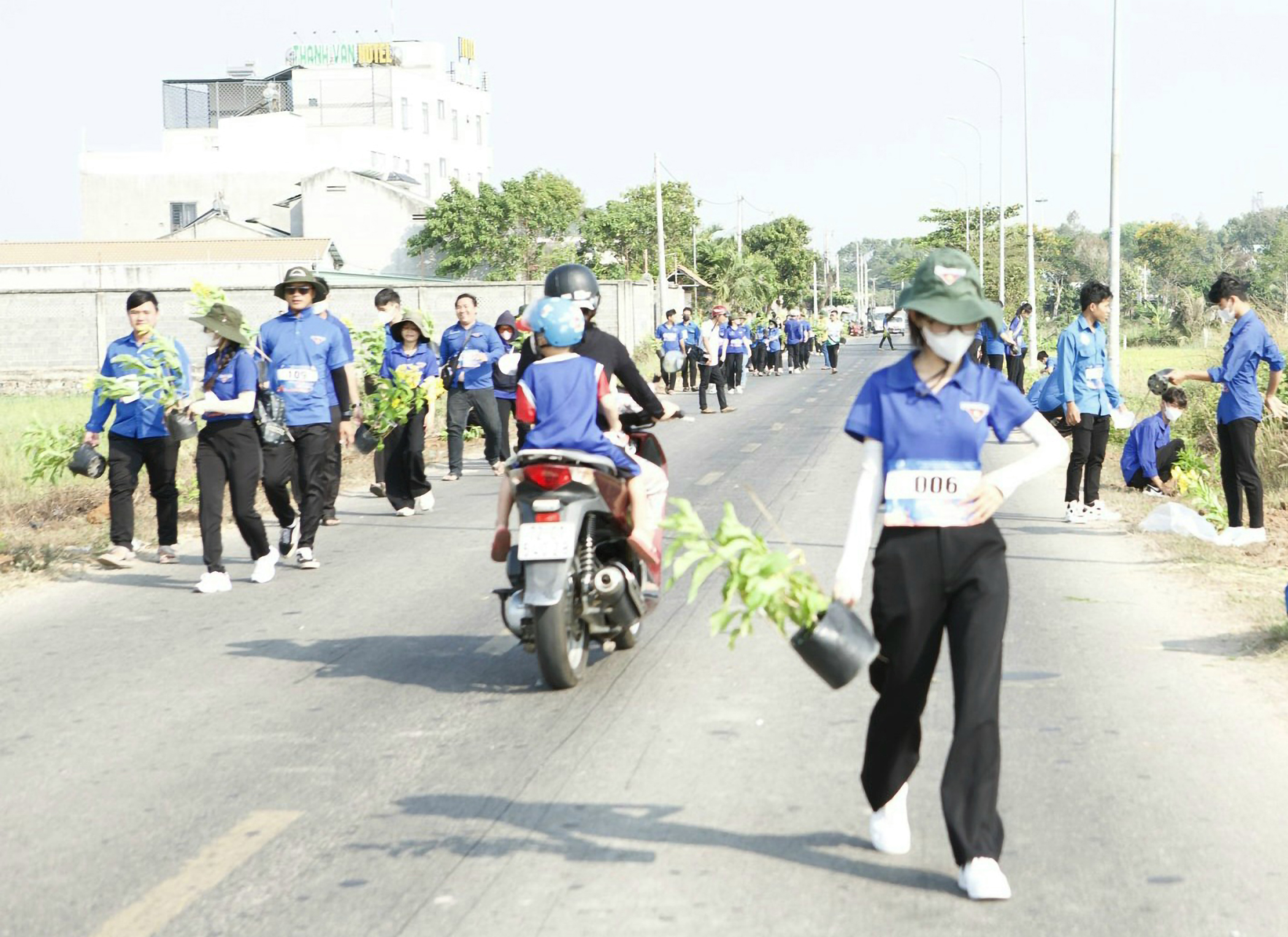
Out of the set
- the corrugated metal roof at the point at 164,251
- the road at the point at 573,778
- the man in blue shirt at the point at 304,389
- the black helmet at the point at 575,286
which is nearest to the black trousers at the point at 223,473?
the road at the point at 573,778

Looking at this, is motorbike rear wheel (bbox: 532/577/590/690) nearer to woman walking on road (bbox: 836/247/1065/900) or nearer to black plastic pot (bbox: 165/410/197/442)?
woman walking on road (bbox: 836/247/1065/900)

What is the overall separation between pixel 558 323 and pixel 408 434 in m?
7.09

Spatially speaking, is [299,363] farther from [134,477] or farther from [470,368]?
[470,368]

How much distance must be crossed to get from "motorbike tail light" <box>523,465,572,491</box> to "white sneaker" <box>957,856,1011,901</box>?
3.14 m

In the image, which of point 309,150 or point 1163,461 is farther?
point 309,150

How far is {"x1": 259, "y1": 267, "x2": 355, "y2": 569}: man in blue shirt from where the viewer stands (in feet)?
36.3

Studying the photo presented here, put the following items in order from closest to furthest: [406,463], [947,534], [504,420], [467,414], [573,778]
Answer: [947,534], [573,778], [406,463], [467,414], [504,420]

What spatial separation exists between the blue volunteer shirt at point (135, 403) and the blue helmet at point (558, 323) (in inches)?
170

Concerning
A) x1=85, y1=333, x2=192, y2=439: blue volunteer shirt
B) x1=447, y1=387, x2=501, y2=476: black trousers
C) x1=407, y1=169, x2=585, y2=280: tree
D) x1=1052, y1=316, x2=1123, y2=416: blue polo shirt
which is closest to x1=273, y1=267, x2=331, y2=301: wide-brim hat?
x1=85, y1=333, x2=192, y2=439: blue volunteer shirt

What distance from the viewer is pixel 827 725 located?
22.2ft

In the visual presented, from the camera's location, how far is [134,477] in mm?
11438

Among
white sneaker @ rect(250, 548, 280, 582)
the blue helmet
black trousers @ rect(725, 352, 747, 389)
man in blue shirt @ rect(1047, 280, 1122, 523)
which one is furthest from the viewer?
black trousers @ rect(725, 352, 747, 389)

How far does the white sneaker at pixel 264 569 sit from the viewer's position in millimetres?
10727

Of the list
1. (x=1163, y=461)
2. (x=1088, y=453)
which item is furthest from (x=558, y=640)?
(x=1163, y=461)
